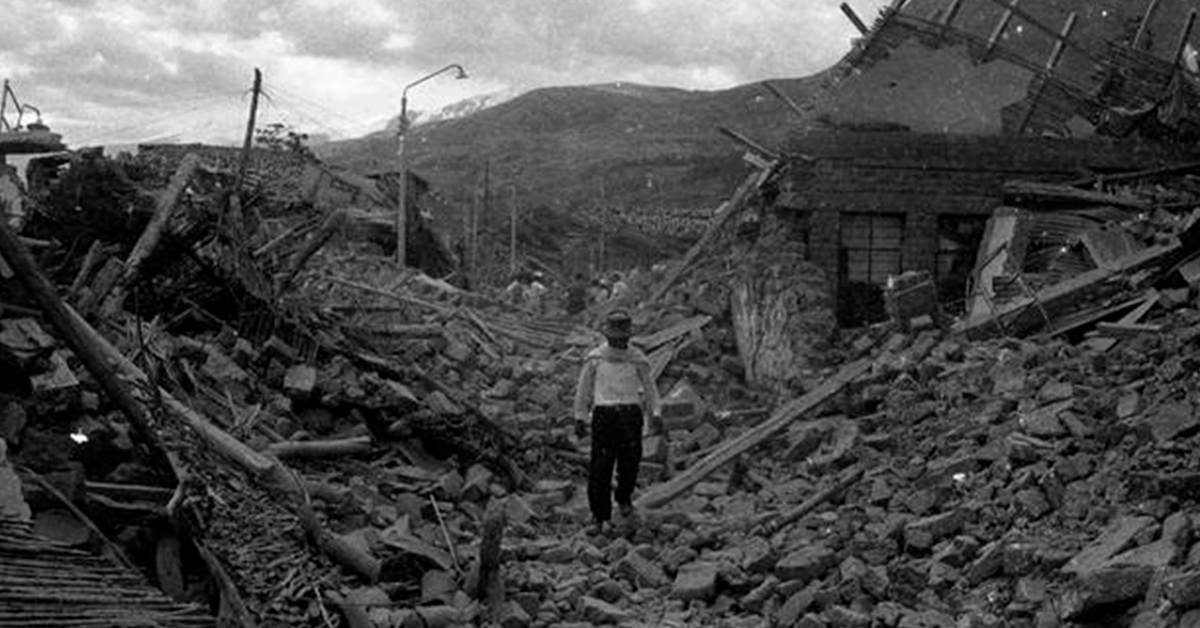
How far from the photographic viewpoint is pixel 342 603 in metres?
5.79

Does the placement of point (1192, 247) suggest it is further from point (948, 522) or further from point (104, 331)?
point (104, 331)

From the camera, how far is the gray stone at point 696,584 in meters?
6.96

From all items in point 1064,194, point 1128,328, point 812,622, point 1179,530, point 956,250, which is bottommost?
point 812,622

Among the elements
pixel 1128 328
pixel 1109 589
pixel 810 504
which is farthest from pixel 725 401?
pixel 1109 589

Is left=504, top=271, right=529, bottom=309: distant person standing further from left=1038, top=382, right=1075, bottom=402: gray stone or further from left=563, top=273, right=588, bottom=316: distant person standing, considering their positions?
left=1038, top=382, right=1075, bottom=402: gray stone

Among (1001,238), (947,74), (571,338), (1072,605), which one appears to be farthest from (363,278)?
(1072,605)

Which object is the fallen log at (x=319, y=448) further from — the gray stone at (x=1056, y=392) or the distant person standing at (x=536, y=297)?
the distant person standing at (x=536, y=297)

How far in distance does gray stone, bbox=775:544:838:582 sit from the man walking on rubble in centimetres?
190

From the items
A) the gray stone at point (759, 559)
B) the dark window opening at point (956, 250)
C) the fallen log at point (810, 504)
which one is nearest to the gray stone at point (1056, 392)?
the fallen log at point (810, 504)

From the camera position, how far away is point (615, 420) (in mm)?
8570

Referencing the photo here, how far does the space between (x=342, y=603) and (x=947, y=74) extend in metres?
12.4

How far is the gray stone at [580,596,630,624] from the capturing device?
6656 mm

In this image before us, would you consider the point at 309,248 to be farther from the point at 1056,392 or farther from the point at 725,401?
the point at 1056,392

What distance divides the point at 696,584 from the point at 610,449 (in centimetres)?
178
